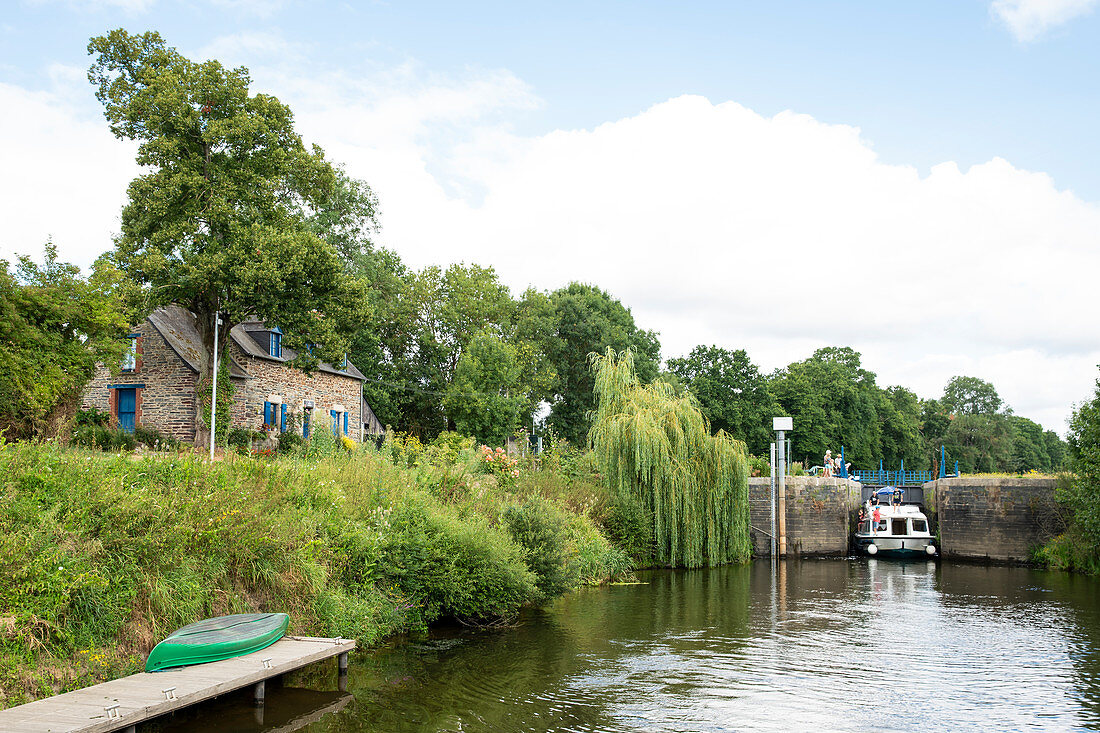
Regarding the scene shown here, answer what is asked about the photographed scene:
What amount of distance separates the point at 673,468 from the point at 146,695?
55.5 ft

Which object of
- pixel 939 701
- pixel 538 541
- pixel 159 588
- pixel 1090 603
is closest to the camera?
pixel 159 588

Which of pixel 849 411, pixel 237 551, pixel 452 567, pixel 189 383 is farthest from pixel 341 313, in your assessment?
pixel 849 411

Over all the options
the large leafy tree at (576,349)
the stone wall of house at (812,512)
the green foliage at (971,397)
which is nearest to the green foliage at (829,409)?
the large leafy tree at (576,349)

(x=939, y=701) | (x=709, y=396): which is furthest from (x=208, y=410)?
(x=709, y=396)

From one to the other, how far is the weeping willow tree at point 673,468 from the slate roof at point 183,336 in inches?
540

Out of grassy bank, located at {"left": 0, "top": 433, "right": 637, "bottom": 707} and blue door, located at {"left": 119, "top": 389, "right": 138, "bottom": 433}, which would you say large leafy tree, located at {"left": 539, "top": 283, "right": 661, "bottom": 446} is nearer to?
blue door, located at {"left": 119, "top": 389, "right": 138, "bottom": 433}

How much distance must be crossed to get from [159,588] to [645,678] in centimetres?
577

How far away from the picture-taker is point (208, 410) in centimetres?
2755

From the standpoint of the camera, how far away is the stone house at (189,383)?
93.0ft

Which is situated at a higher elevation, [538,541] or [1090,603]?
[538,541]

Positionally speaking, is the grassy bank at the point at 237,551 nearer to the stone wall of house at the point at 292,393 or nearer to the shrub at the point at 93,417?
the shrub at the point at 93,417

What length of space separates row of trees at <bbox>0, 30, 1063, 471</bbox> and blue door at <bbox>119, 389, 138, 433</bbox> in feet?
9.92

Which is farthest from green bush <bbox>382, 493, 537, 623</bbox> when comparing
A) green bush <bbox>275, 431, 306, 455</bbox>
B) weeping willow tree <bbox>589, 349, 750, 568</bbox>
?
green bush <bbox>275, 431, 306, 455</bbox>

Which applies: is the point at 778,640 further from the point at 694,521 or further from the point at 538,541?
the point at 694,521
